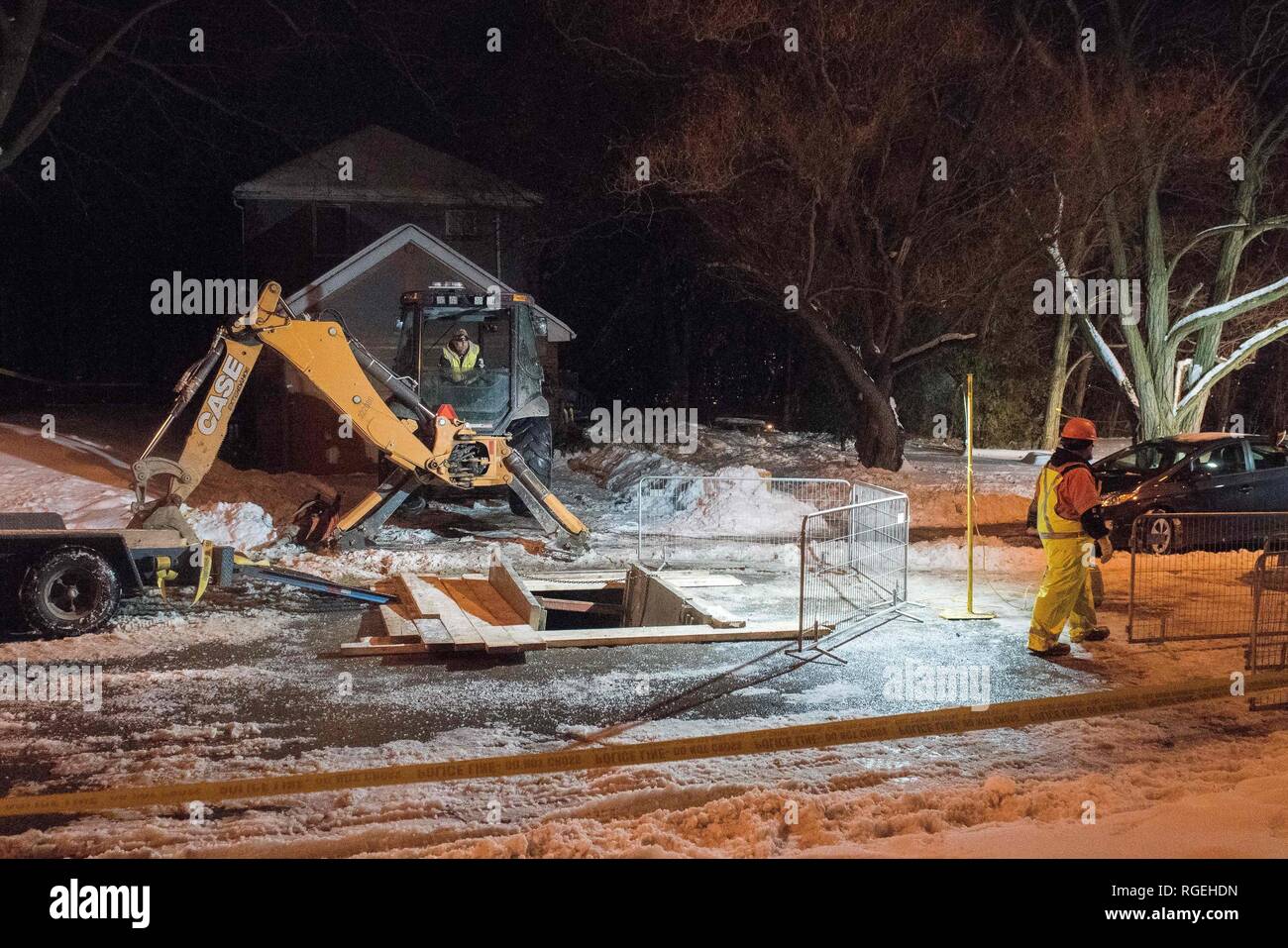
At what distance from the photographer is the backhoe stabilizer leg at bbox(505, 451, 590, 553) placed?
14867 millimetres

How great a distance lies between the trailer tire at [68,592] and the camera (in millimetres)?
9844

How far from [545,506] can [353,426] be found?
266 cm

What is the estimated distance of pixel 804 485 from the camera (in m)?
18.3

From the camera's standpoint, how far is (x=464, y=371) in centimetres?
1569

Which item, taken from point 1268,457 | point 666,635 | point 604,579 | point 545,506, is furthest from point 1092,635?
point 1268,457

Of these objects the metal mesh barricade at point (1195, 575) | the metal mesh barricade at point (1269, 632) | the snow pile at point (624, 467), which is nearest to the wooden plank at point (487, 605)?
the metal mesh barricade at point (1195, 575)

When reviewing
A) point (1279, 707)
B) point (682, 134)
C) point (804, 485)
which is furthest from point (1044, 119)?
point (1279, 707)

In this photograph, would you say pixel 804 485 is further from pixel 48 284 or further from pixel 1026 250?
pixel 48 284

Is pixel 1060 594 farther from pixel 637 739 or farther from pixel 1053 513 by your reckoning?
pixel 637 739

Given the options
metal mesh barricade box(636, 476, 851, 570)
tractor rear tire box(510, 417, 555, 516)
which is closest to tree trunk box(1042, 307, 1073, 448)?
metal mesh barricade box(636, 476, 851, 570)

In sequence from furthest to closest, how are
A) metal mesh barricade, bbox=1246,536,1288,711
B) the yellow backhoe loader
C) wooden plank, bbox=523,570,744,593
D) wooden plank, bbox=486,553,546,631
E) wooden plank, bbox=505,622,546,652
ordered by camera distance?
1. wooden plank, bbox=523,570,744,593
2. the yellow backhoe loader
3. wooden plank, bbox=486,553,546,631
4. wooden plank, bbox=505,622,546,652
5. metal mesh barricade, bbox=1246,536,1288,711

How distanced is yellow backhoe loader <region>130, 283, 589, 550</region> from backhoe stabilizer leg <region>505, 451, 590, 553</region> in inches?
0.5

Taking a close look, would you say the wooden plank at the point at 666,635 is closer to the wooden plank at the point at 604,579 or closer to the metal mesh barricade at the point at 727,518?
the wooden plank at the point at 604,579

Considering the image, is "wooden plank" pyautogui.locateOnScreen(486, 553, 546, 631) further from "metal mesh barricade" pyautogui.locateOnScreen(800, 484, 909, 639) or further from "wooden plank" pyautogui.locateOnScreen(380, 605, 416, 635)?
"metal mesh barricade" pyautogui.locateOnScreen(800, 484, 909, 639)
